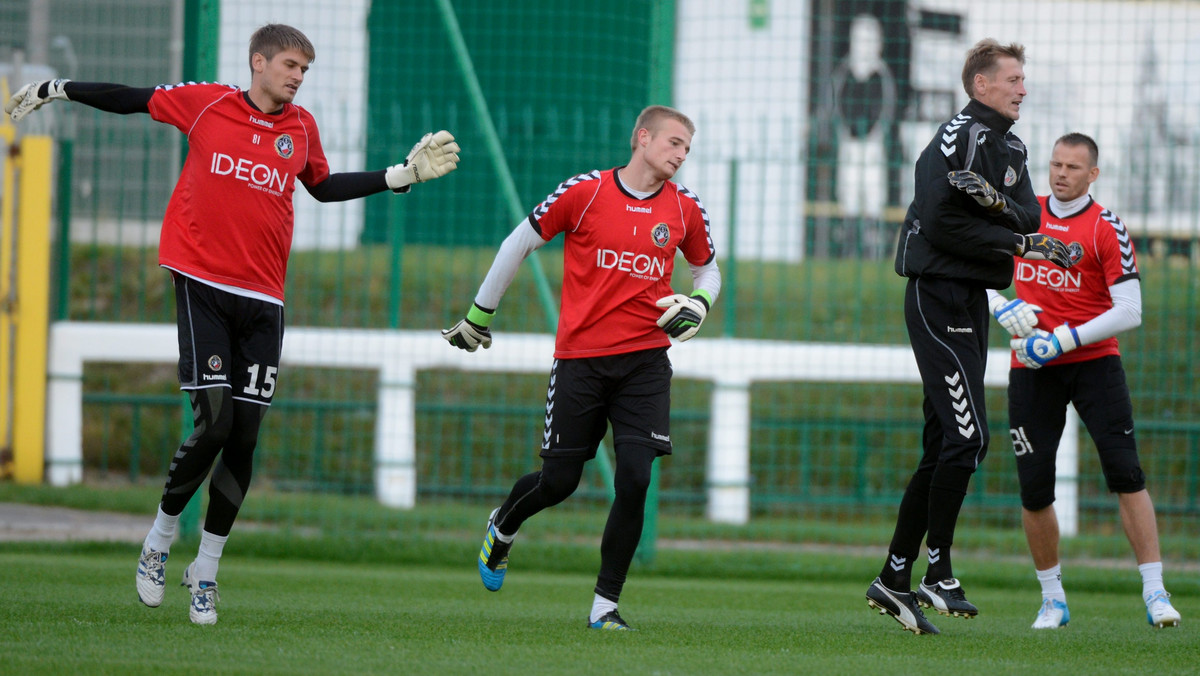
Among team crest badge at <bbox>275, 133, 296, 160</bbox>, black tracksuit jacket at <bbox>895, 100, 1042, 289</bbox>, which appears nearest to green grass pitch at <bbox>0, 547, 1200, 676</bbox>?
black tracksuit jacket at <bbox>895, 100, 1042, 289</bbox>

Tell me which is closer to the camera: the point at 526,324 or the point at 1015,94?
the point at 1015,94

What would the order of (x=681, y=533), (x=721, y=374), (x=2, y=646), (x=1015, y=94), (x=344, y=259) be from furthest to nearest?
Answer: (x=344, y=259) → (x=721, y=374) → (x=681, y=533) → (x=1015, y=94) → (x=2, y=646)

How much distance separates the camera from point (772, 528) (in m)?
10.0

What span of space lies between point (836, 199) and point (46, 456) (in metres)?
6.97

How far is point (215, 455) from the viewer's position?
17.6ft

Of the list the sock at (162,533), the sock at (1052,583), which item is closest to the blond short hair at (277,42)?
the sock at (162,533)

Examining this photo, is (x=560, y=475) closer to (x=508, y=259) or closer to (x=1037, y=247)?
(x=508, y=259)

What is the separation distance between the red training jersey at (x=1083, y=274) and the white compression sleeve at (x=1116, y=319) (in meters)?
0.08

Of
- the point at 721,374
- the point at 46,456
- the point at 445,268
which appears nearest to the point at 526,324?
the point at 445,268

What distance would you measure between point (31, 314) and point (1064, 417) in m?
8.36

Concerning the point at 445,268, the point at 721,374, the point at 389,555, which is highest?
the point at 445,268

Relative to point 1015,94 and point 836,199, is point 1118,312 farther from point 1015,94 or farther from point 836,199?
point 836,199

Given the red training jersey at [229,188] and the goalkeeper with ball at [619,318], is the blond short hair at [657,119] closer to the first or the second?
the goalkeeper with ball at [619,318]

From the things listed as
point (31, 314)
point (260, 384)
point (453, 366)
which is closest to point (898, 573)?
point (260, 384)
